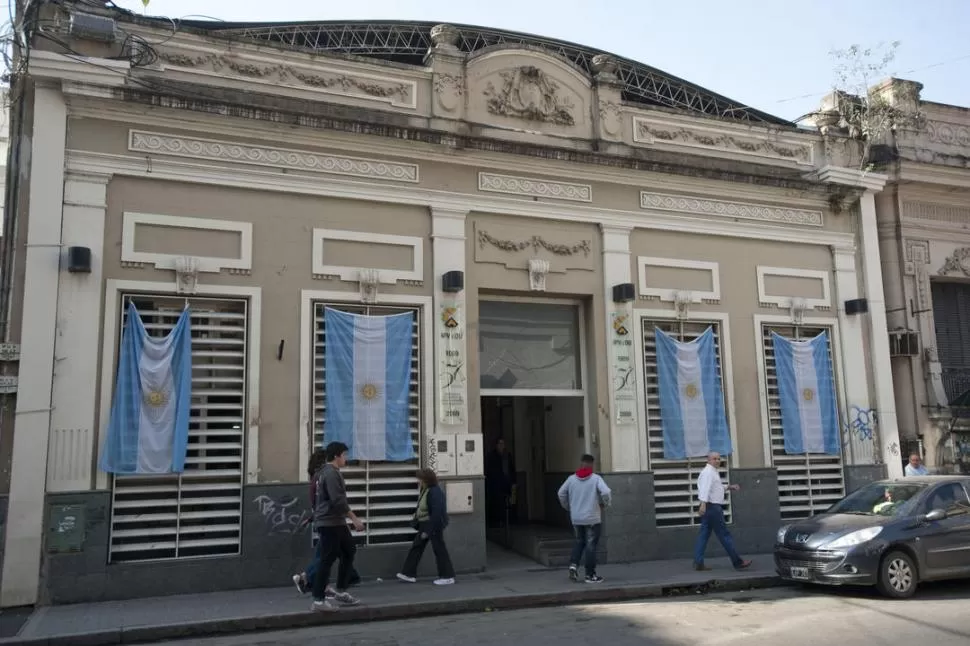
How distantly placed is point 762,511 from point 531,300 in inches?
202

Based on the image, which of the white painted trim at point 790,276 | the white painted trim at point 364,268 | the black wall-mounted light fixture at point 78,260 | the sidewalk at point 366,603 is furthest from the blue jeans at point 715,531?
the black wall-mounted light fixture at point 78,260

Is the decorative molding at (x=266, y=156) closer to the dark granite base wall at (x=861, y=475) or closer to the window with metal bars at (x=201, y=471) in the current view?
the window with metal bars at (x=201, y=471)

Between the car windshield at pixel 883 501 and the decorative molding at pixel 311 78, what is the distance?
27.1 ft

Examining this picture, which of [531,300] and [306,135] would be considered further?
[531,300]

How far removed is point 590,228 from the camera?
13.2m

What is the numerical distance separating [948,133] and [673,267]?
7156mm

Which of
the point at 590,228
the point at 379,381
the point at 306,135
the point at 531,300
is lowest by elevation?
the point at 379,381

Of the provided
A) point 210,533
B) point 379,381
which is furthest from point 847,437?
point 210,533

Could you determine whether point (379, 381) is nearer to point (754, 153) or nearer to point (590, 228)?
point (590, 228)

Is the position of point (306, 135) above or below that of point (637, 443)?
above

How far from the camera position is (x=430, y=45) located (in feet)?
53.7

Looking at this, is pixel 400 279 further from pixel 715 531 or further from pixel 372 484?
pixel 715 531

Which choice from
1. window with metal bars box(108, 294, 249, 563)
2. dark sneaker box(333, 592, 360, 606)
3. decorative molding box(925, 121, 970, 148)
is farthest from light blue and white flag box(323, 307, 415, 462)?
decorative molding box(925, 121, 970, 148)

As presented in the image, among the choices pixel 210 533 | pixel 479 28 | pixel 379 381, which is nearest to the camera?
pixel 210 533
